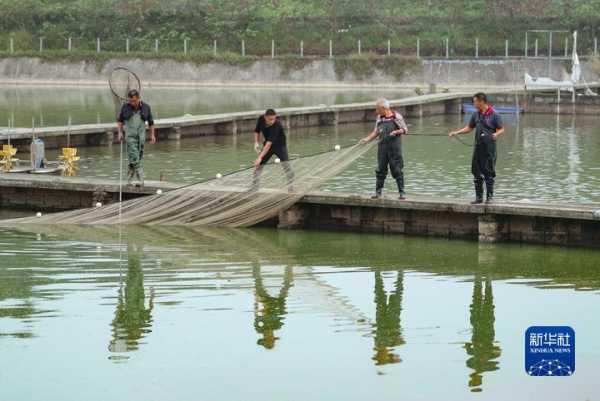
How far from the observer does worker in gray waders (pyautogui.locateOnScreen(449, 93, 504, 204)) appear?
17284 millimetres

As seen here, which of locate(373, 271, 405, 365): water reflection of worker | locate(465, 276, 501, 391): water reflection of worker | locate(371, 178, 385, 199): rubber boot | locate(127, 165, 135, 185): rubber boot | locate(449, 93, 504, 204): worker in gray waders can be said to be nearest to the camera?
locate(465, 276, 501, 391): water reflection of worker

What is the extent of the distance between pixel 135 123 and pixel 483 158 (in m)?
4.68

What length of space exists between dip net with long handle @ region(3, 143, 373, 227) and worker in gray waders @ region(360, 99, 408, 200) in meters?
0.40

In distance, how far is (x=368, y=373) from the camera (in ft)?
37.5

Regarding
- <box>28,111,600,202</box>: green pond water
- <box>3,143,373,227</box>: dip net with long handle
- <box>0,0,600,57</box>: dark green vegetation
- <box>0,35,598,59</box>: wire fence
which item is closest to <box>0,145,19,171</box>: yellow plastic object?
<box>28,111,600,202</box>: green pond water

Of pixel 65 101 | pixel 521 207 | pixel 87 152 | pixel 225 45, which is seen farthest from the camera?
pixel 225 45

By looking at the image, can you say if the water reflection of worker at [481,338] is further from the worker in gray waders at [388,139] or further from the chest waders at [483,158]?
the worker in gray waders at [388,139]

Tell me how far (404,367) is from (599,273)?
4.70 m

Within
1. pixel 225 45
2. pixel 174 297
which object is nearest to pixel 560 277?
pixel 174 297

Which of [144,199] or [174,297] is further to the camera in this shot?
[144,199]

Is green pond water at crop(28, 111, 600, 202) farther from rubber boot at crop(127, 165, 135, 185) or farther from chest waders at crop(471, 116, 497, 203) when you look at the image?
rubber boot at crop(127, 165, 135, 185)

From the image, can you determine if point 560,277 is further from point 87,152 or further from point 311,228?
point 87,152

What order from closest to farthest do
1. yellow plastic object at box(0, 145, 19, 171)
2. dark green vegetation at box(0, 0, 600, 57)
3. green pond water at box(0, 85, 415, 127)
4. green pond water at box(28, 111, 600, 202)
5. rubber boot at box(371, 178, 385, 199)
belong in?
1. rubber boot at box(371, 178, 385, 199)
2. yellow plastic object at box(0, 145, 19, 171)
3. green pond water at box(28, 111, 600, 202)
4. green pond water at box(0, 85, 415, 127)
5. dark green vegetation at box(0, 0, 600, 57)

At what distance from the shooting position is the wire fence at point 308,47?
69062 millimetres
